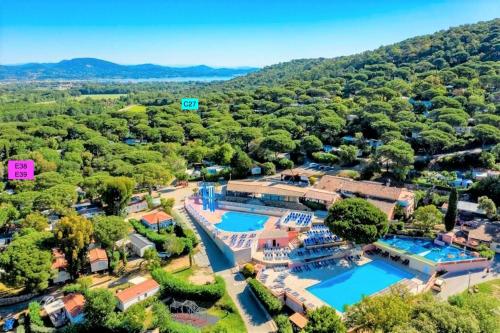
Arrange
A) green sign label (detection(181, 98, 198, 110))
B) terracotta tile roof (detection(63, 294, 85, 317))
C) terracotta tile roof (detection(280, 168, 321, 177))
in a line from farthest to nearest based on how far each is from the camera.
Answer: green sign label (detection(181, 98, 198, 110)) → terracotta tile roof (detection(280, 168, 321, 177)) → terracotta tile roof (detection(63, 294, 85, 317))

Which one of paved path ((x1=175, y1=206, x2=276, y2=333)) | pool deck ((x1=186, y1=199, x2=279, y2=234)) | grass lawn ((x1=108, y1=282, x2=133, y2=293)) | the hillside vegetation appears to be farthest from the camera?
the hillside vegetation

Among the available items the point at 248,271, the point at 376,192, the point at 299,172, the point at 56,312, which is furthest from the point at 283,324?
the point at 299,172

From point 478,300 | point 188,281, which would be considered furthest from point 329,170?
point 478,300

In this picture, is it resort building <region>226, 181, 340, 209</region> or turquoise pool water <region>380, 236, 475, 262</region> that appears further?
resort building <region>226, 181, 340, 209</region>

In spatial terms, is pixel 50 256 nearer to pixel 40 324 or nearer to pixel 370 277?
pixel 40 324

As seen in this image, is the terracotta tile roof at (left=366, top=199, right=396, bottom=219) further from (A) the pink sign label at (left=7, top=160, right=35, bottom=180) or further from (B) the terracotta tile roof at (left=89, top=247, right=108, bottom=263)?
(A) the pink sign label at (left=7, top=160, right=35, bottom=180)

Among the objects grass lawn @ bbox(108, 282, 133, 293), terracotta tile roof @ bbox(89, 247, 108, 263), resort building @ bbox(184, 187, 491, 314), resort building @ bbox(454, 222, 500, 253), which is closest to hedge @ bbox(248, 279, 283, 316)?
resort building @ bbox(184, 187, 491, 314)

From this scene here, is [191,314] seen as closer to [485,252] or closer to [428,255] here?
[428,255]
